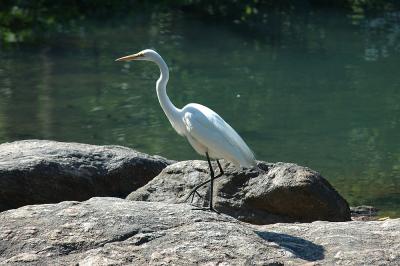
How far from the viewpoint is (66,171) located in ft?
23.9

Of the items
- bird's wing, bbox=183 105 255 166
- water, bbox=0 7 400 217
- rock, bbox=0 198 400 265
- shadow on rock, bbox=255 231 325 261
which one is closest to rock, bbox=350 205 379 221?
water, bbox=0 7 400 217

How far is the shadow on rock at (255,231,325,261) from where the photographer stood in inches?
193

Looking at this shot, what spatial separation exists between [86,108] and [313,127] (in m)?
3.69

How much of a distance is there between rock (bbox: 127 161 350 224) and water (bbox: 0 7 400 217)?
7.30ft

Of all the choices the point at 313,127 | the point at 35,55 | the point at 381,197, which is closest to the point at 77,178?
the point at 381,197

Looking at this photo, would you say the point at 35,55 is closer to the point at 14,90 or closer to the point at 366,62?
the point at 14,90

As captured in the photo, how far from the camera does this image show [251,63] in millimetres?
17688

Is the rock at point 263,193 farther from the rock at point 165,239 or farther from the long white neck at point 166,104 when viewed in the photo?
the rock at point 165,239

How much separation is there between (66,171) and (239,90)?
842cm

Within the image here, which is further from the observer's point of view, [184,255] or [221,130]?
[221,130]

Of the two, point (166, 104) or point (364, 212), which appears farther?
point (364, 212)

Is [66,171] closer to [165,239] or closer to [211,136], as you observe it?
[211,136]

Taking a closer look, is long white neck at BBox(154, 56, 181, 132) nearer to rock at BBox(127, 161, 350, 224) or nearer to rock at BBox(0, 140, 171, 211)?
rock at BBox(127, 161, 350, 224)

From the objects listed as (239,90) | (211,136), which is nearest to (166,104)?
(211,136)
